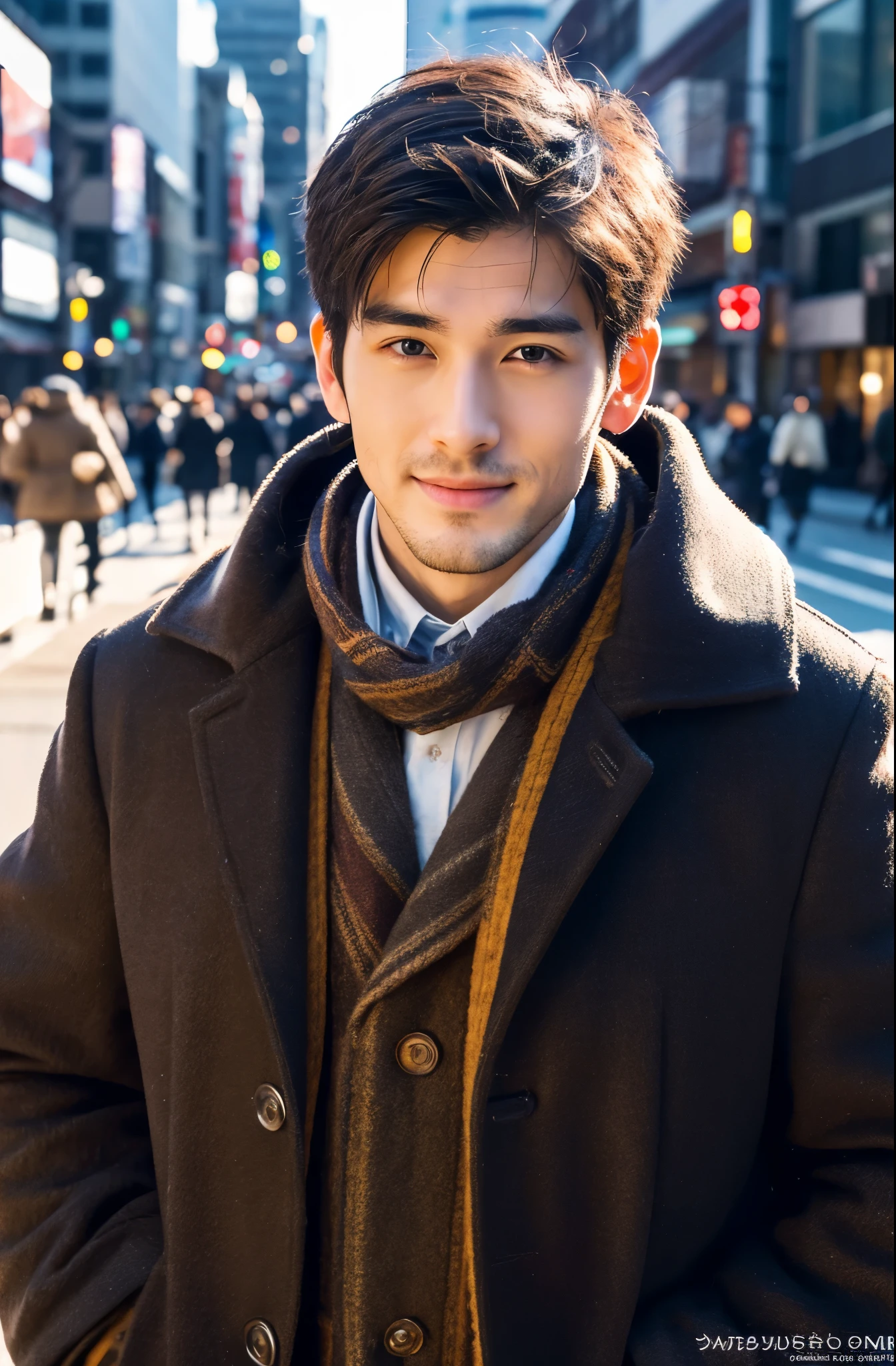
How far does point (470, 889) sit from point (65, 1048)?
2.07 ft

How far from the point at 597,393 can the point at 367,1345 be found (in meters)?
1.21

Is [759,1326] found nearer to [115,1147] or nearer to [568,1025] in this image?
[568,1025]

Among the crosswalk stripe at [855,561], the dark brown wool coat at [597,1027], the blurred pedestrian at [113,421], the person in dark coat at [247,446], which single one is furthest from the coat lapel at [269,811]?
the blurred pedestrian at [113,421]

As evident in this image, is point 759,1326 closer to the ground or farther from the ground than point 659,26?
closer to the ground

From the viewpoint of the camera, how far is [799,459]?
1833 cm

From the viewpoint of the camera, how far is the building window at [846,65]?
94.1 feet

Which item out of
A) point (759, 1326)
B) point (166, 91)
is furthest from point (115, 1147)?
point (166, 91)

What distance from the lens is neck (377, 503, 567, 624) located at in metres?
2.04

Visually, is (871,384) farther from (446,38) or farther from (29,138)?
(29,138)

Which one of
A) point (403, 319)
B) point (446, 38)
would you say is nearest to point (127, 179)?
point (446, 38)

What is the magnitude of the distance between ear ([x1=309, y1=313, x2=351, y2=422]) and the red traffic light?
69.2ft

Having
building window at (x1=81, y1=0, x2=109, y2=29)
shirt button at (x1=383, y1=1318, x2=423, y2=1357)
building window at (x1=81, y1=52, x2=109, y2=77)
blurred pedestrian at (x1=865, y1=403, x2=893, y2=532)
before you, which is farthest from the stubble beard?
building window at (x1=81, y1=0, x2=109, y2=29)

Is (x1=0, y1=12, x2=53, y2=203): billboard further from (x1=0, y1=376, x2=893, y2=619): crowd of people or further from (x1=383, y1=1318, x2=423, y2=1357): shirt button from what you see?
(x1=383, y1=1318, x2=423, y2=1357): shirt button

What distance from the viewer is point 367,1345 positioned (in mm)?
1719
